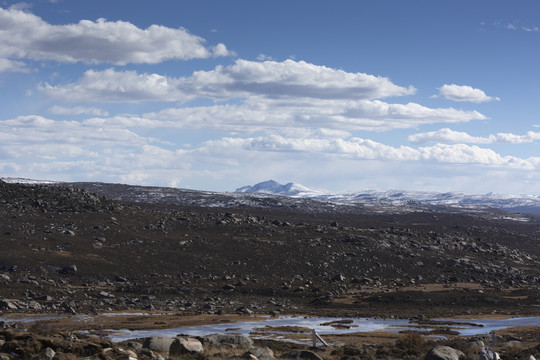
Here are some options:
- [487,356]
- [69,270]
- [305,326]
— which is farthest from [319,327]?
[69,270]

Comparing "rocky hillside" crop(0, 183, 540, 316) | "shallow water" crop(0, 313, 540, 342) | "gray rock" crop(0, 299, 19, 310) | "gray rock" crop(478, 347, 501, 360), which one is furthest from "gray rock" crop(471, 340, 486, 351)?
"gray rock" crop(0, 299, 19, 310)

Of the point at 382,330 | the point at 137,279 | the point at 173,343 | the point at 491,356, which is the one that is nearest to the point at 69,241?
the point at 137,279

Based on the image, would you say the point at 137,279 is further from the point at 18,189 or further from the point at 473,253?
the point at 473,253

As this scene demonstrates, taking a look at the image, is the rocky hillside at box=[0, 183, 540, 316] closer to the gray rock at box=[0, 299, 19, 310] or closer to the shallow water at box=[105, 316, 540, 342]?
the gray rock at box=[0, 299, 19, 310]

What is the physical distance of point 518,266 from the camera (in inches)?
3893

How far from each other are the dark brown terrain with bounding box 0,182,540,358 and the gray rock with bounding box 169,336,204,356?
2890 cm

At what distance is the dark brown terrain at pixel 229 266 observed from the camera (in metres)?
64.6

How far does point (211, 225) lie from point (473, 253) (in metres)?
43.0

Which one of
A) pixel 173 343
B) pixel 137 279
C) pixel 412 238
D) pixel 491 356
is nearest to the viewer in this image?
pixel 491 356

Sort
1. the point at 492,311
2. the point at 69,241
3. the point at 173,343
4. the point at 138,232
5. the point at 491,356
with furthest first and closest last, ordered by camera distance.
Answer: the point at 138,232
the point at 69,241
the point at 492,311
the point at 173,343
the point at 491,356

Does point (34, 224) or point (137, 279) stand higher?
point (34, 224)

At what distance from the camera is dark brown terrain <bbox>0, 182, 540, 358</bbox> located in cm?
6456

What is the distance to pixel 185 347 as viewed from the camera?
2942 centimetres

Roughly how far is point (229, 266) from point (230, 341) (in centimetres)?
4893
